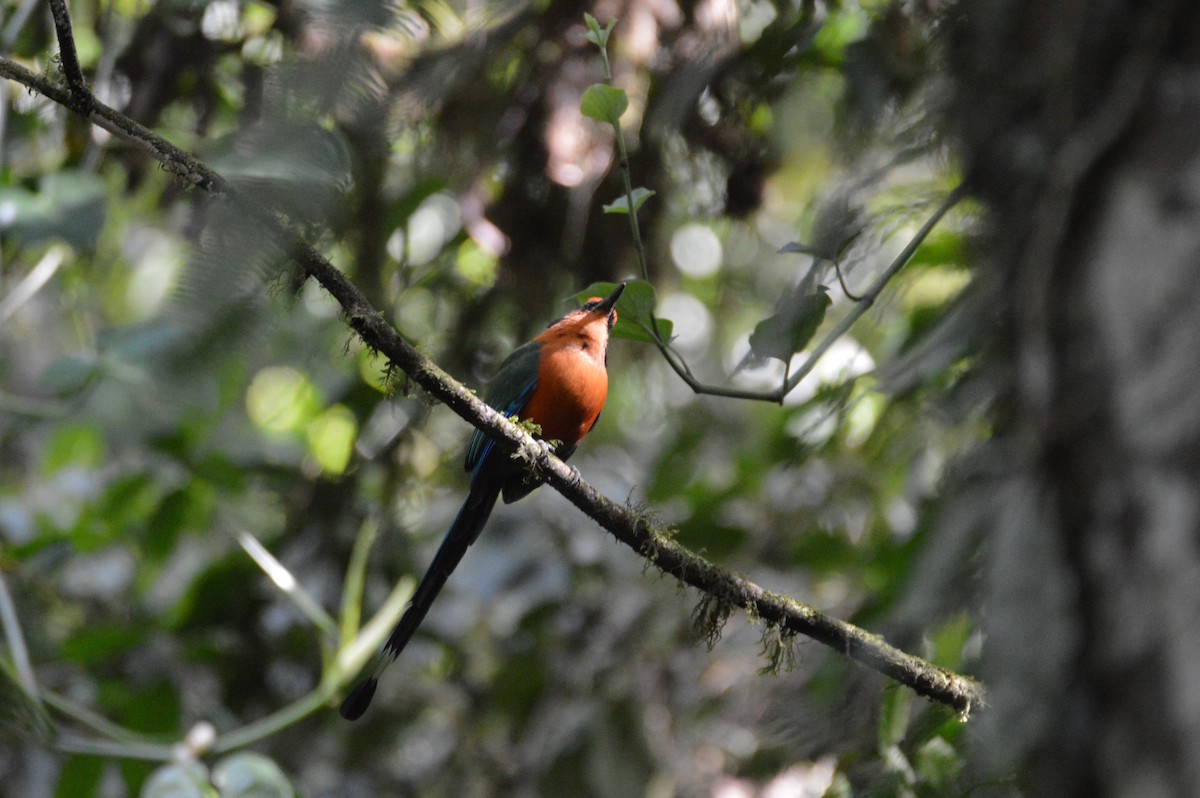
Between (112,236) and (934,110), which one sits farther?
(112,236)

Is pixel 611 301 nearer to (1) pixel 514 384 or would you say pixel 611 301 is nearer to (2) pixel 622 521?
(1) pixel 514 384

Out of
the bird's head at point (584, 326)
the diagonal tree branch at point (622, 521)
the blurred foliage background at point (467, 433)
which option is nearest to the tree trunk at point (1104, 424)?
the diagonal tree branch at point (622, 521)

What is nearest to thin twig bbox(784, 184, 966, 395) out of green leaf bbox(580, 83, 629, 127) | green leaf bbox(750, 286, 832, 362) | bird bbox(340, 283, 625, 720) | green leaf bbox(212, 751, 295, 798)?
green leaf bbox(750, 286, 832, 362)

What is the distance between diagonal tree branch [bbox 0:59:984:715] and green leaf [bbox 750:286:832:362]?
505 millimetres

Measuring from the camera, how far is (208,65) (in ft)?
15.5

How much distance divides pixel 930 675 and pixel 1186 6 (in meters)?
1.46

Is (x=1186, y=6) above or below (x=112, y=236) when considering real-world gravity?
above

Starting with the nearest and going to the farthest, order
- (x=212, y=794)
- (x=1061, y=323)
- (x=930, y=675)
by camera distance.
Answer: (x=1061, y=323) < (x=930, y=675) < (x=212, y=794)

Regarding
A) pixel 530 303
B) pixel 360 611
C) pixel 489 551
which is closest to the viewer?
pixel 530 303

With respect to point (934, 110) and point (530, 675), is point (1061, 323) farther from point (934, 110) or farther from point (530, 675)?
point (530, 675)

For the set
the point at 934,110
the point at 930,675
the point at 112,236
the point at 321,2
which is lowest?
the point at 112,236

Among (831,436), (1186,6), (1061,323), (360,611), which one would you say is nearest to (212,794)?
(360,611)

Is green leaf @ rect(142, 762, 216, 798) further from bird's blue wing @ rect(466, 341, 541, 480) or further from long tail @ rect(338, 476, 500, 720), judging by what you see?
bird's blue wing @ rect(466, 341, 541, 480)

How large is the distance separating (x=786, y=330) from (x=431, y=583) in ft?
4.76
